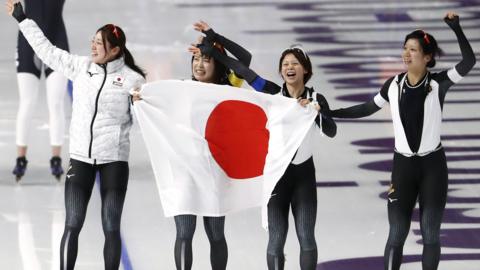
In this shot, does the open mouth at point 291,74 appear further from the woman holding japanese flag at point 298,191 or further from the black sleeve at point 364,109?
the black sleeve at point 364,109

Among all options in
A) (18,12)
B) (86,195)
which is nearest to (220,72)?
(86,195)

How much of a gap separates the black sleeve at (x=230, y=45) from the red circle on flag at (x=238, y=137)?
338mm

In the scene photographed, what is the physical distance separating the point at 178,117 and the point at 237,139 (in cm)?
43

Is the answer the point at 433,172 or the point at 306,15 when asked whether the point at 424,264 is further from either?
the point at 306,15

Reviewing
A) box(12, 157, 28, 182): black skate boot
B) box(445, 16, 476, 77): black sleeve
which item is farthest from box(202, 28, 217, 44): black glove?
box(12, 157, 28, 182): black skate boot

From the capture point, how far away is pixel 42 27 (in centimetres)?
1297

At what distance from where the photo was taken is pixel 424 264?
9.52 m

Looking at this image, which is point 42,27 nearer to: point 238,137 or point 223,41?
point 223,41

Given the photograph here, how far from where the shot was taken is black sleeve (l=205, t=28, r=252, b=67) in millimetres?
9586

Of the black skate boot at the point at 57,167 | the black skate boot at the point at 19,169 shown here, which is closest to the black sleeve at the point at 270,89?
the black skate boot at the point at 57,167

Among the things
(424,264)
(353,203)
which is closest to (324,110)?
(424,264)

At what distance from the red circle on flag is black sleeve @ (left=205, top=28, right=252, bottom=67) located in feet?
1.11

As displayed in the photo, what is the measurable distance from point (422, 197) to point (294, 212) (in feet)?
2.76

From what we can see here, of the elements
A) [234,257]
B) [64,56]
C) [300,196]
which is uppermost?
[64,56]
